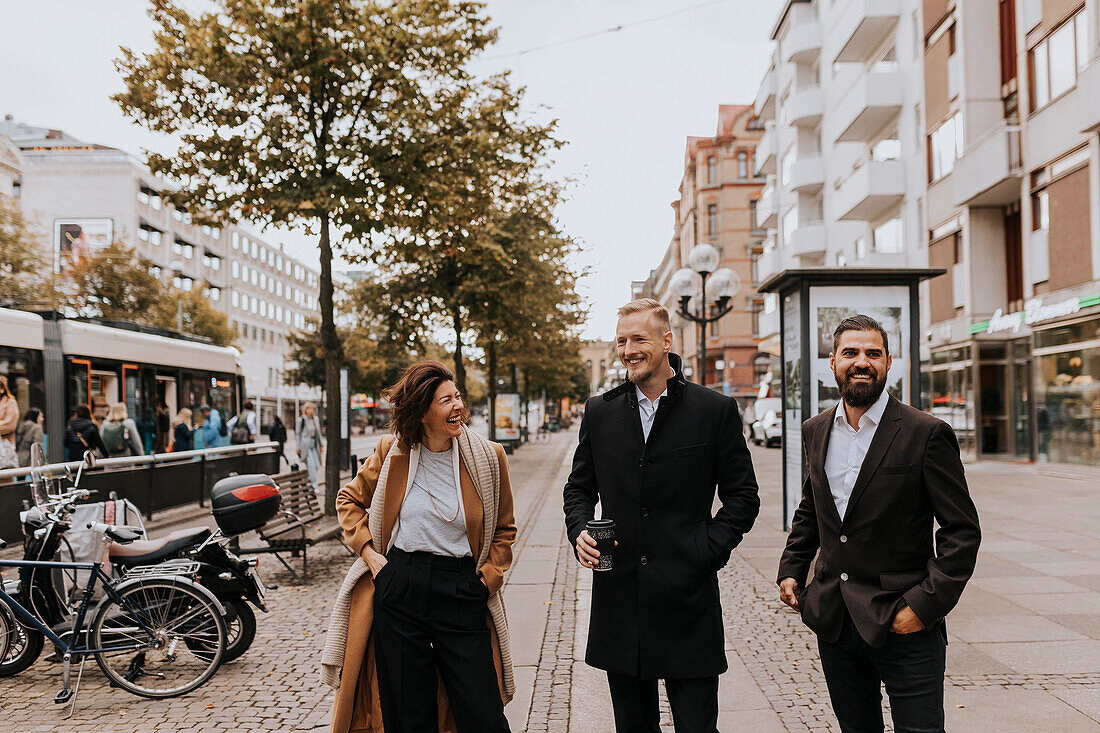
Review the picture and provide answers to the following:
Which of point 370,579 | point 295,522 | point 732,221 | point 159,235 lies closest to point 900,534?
point 370,579

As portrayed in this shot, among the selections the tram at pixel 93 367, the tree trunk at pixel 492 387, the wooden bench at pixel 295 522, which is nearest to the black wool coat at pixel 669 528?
the wooden bench at pixel 295 522

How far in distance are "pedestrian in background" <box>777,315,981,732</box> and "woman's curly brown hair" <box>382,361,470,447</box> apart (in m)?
1.41

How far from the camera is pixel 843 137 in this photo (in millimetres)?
31984

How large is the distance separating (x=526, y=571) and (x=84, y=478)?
5501mm

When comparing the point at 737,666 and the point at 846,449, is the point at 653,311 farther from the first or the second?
the point at 737,666

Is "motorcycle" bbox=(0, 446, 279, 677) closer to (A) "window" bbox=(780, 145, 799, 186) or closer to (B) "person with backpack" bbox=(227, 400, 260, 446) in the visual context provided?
(B) "person with backpack" bbox=(227, 400, 260, 446)

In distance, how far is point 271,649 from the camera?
6.25 metres

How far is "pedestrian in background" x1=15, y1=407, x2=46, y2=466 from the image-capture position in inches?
488

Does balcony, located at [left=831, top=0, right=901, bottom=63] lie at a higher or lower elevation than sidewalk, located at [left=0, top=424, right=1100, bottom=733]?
higher

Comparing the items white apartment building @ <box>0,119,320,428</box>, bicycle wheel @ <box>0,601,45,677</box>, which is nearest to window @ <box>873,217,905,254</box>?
bicycle wheel @ <box>0,601,45,677</box>

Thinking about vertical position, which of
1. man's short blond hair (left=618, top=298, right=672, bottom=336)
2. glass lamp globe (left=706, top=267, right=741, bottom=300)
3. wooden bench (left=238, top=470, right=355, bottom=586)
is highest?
glass lamp globe (left=706, top=267, right=741, bottom=300)

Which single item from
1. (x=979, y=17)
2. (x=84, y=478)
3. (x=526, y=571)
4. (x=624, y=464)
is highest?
(x=979, y=17)

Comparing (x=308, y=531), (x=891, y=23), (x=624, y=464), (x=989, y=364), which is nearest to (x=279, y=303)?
(x=891, y=23)

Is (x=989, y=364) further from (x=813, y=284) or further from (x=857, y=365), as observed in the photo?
(x=857, y=365)
